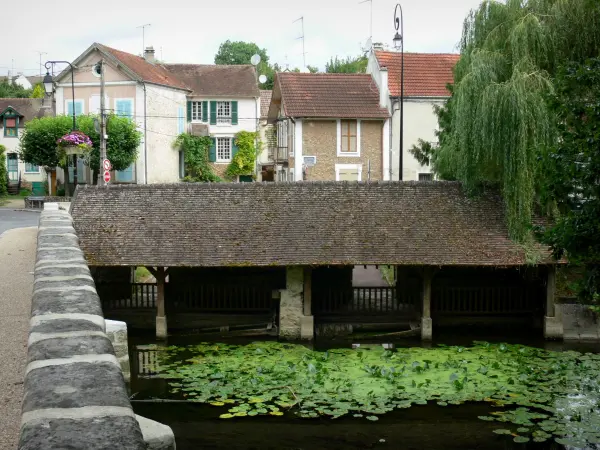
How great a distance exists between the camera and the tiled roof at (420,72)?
31.0m

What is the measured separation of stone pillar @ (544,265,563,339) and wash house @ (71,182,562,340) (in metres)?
0.03

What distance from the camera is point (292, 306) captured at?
1914cm

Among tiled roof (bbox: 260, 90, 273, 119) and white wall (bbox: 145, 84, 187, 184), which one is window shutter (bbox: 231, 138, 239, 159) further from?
tiled roof (bbox: 260, 90, 273, 119)

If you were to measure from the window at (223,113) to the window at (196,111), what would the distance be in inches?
40.5

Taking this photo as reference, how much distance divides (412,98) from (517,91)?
42.4 ft

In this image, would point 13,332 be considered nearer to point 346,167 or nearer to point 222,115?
point 346,167

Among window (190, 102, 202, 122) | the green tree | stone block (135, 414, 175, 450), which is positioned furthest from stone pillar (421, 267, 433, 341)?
the green tree

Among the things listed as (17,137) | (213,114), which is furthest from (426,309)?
(17,137)

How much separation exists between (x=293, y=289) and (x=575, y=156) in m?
9.32

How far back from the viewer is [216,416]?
12844 millimetres

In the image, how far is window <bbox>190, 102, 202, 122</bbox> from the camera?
42406 mm

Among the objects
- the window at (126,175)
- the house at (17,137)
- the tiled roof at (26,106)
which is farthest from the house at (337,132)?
the tiled roof at (26,106)

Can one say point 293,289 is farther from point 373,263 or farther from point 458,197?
point 458,197

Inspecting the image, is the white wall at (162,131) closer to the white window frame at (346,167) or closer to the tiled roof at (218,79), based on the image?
the tiled roof at (218,79)
